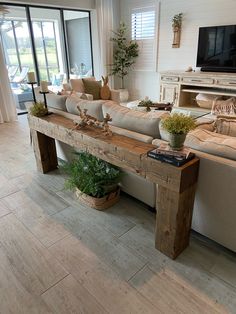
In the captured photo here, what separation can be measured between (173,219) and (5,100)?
182 inches

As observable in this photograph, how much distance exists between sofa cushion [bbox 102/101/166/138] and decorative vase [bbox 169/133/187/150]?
16.2 inches

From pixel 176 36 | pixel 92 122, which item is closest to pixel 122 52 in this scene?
pixel 176 36

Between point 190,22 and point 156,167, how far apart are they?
4629 millimetres

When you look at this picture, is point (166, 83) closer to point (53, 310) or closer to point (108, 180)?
point (108, 180)

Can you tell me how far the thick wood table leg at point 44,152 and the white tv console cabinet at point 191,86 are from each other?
3207mm

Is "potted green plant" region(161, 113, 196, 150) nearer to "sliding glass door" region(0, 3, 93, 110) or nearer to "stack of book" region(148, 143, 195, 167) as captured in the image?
"stack of book" region(148, 143, 195, 167)

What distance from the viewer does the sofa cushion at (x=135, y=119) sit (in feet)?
6.11

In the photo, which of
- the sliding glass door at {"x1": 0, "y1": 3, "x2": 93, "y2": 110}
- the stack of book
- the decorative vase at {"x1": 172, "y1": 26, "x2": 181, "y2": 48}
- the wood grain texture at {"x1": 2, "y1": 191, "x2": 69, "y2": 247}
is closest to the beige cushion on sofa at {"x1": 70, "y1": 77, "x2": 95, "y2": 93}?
the sliding glass door at {"x1": 0, "y1": 3, "x2": 93, "y2": 110}

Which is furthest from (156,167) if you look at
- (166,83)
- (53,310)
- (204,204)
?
(166,83)

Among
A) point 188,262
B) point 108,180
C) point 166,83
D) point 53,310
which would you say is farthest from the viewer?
point 166,83

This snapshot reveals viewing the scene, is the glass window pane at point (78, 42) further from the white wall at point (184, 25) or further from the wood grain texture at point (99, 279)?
the wood grain texture at point (99, 279)

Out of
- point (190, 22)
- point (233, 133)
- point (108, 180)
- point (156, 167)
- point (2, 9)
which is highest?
point (2, 9)

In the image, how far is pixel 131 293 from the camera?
4.75ft

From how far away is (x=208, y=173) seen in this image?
154 cm
